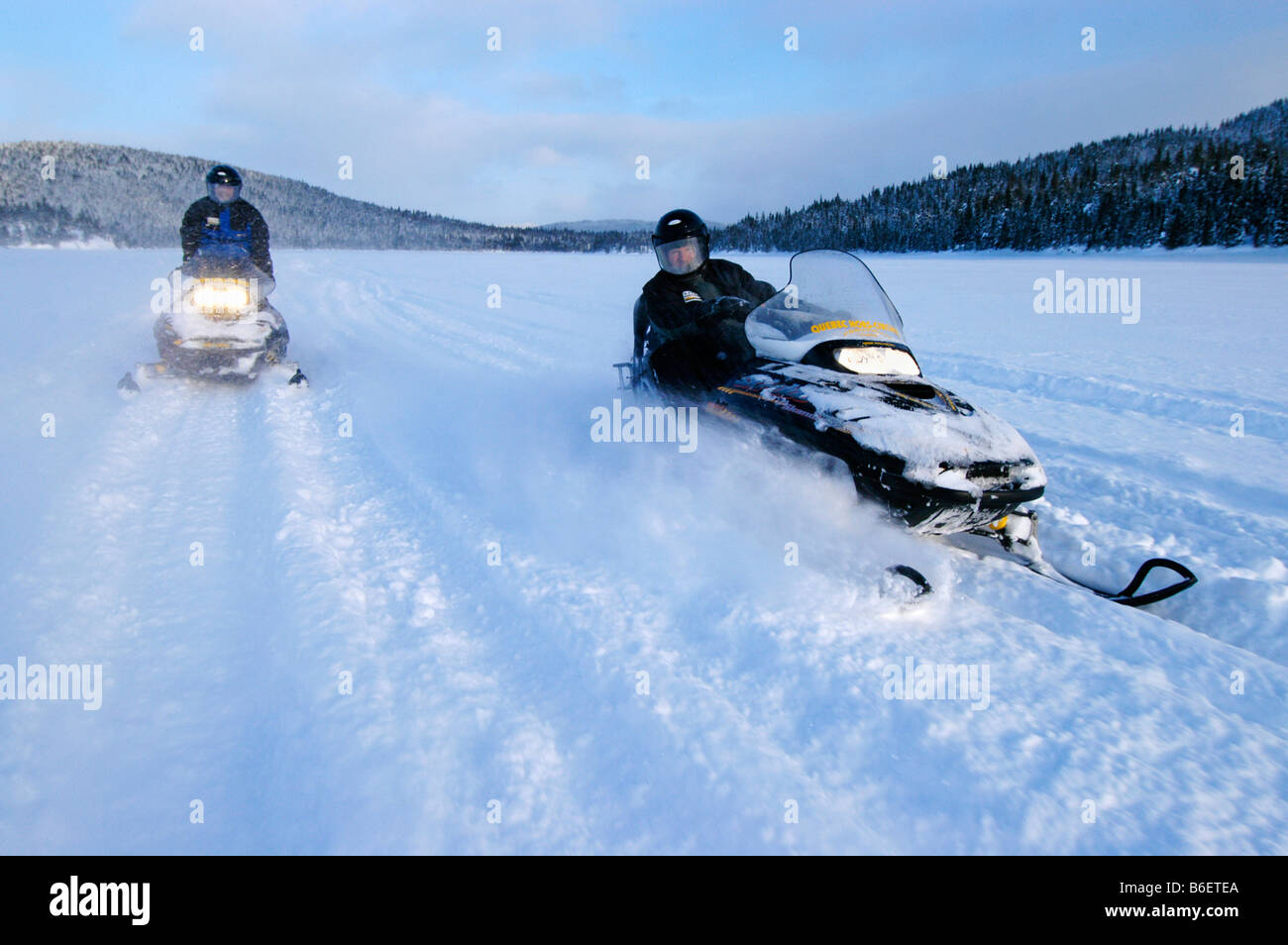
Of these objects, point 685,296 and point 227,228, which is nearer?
point 685,296

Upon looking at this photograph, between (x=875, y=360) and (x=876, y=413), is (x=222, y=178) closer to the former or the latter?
(x=875, y=360)

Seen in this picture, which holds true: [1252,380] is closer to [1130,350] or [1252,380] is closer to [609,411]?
[1130,350]

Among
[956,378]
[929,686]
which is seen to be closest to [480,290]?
[956,378]

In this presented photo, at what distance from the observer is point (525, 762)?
187 cm

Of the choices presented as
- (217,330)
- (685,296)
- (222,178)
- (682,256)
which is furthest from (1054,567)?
(222,178)

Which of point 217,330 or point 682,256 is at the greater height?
point 682,256

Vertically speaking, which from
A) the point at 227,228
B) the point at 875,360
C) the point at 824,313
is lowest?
the point at 875,360

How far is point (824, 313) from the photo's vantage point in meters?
4.20

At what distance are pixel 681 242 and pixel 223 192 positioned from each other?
4963 millimetres

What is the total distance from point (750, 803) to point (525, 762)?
24.2 inches

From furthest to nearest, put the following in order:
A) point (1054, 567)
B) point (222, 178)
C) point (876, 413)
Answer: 1. point (222, 178)
2. point (1054, 567)
3. point (876, 413)

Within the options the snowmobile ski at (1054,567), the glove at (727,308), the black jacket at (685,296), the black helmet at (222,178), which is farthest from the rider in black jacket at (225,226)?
the snowmobile ski at (1054,567)

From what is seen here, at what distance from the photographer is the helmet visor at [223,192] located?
6704 mm

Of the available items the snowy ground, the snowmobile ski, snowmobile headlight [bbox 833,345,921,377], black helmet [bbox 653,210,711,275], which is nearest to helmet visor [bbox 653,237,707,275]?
black helmet [bbox 653,210,711,275]
